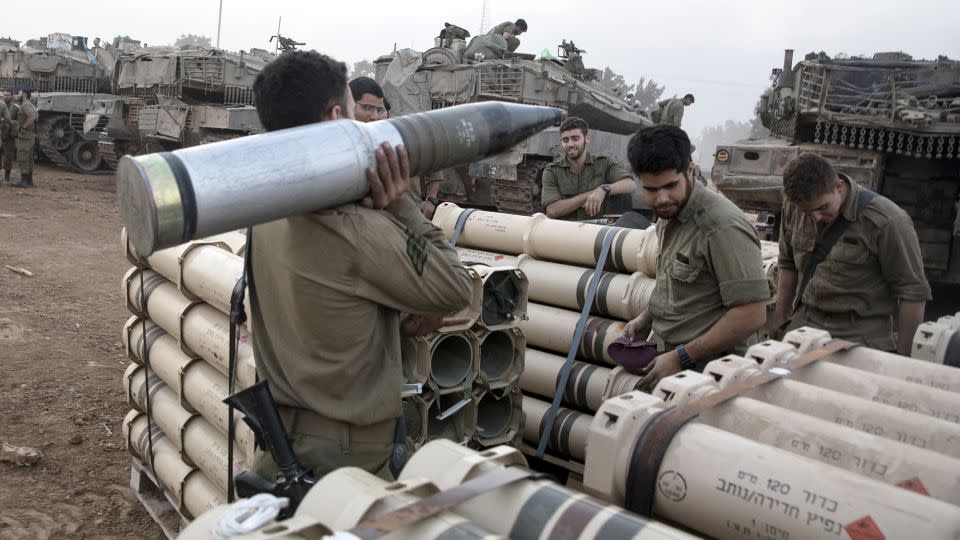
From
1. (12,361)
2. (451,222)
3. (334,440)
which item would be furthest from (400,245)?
(12,361)

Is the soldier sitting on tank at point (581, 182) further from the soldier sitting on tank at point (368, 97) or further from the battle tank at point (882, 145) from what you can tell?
the battle tank at point (882, 145)

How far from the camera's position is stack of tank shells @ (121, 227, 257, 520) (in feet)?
13.0

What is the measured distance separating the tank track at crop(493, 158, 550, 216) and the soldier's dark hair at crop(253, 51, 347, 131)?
10204 mm

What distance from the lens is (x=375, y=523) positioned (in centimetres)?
139

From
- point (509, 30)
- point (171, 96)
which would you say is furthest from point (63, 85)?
point (509, 30)

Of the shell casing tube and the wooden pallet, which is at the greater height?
the shell casing tube

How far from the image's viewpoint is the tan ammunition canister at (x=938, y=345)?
2986 millimetres

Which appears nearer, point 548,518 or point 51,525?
point 548,518

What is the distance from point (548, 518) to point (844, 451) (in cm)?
80

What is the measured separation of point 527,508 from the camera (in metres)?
1.53

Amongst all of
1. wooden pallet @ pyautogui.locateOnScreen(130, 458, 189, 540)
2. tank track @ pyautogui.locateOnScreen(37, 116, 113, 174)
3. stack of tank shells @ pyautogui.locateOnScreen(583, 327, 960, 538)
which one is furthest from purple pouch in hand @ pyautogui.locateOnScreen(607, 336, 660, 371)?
tank track @ pyautogui.locateOnScreen(37, 116, 113, 174)

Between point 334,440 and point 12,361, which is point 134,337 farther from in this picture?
point 334,440

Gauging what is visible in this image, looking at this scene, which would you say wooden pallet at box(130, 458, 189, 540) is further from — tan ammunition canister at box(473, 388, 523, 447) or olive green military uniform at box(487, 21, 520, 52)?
olive green military uniform at box(487, 21, 520, 52)

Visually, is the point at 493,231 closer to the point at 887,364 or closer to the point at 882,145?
the point at 887,364
